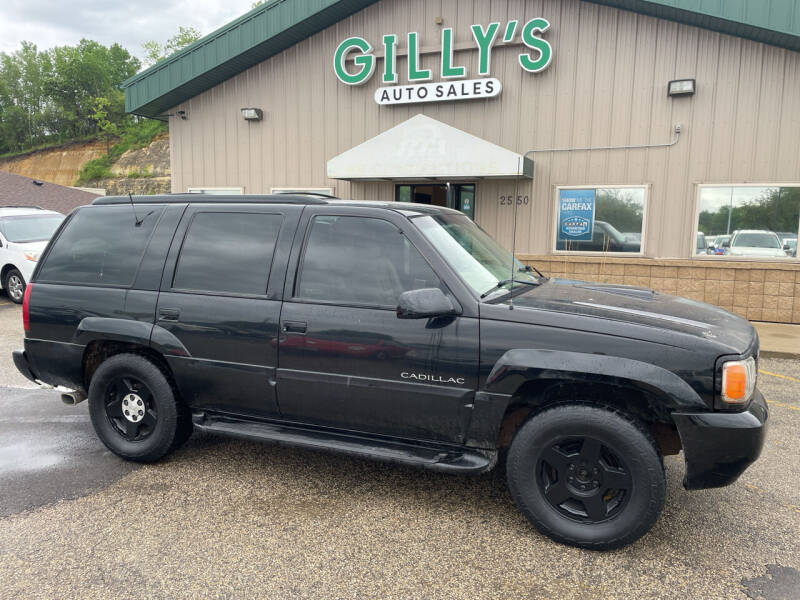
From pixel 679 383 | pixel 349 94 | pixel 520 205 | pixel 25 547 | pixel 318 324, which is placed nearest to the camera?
pixel 679 383

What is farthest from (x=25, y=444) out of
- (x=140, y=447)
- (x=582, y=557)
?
(x=582, y=557)

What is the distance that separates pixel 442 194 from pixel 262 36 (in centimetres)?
503

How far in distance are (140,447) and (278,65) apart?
10364 mm

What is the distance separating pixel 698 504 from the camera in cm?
353

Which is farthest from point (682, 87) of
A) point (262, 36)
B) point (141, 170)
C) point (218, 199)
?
point (141, 170)

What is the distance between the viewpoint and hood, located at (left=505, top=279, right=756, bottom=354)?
9.73 feet

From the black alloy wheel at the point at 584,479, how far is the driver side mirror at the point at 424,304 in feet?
3.14

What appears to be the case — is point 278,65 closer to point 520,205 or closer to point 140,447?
point 520,205

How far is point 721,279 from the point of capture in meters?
9.62

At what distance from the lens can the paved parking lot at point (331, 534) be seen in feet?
8.93

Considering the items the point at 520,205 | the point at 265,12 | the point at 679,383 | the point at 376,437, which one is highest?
the point at 265,12

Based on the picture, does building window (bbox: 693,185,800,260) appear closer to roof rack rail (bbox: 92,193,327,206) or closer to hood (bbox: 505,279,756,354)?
hood (bbox: 505,279,756,354)

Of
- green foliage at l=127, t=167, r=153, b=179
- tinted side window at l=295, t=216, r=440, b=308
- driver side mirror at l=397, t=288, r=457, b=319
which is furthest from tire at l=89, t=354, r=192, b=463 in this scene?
green foliage at l=127, t=167, r=153, b=179

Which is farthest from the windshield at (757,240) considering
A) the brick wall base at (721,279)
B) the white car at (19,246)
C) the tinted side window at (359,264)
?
the white car at (19,246)
